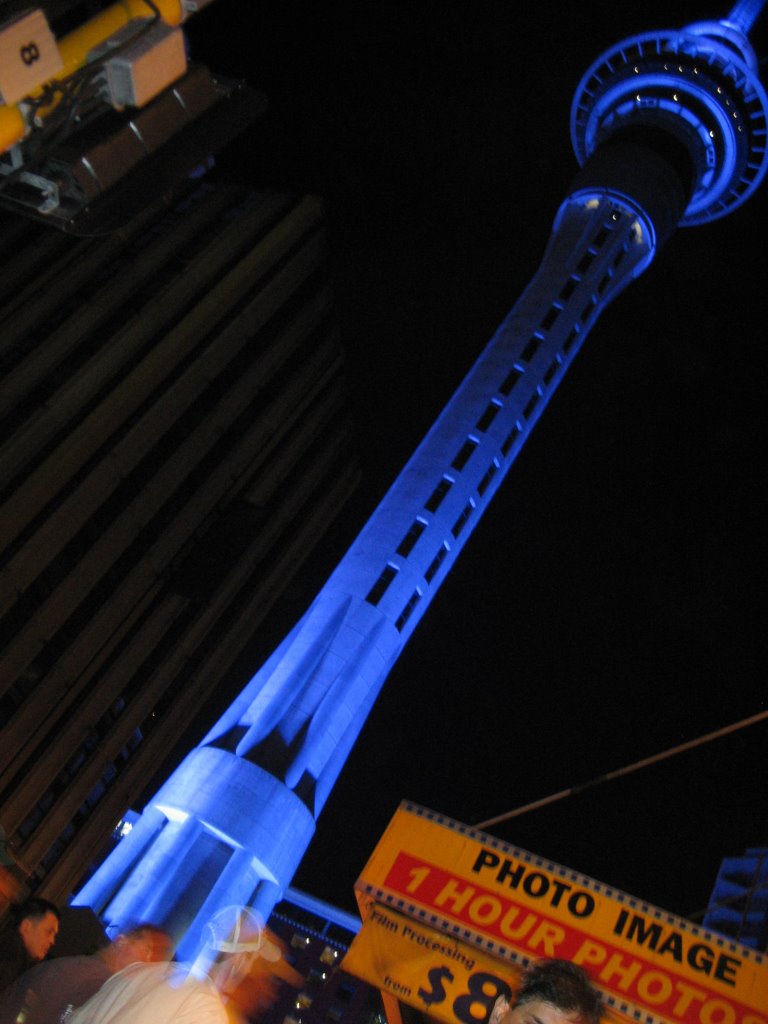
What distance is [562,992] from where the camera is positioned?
5.34 m

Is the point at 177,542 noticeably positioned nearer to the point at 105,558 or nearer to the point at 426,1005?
the point at 105,558

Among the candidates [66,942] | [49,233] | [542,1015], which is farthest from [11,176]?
[49,233]

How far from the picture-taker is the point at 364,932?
9102 mm

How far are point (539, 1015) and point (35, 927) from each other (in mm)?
5177

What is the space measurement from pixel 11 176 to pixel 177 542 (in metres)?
29.3

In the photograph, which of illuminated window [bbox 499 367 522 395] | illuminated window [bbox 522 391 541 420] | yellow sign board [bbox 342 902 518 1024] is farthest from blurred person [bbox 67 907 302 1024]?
illuminated window [bbox 522 391 541 420]

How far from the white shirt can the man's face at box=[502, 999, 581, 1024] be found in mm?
2054

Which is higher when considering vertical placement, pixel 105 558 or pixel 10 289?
pixel 10 289

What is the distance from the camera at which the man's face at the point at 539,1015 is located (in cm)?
520

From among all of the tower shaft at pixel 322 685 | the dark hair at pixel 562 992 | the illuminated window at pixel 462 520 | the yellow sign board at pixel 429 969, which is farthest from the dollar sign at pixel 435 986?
the illuminated window at pixel 462 520

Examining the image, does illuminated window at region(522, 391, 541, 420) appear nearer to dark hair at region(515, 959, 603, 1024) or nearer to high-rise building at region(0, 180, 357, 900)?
high-rise building at region(0, 180, 357, 900)

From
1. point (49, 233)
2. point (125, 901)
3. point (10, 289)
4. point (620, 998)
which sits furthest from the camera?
→ point (49, 233)

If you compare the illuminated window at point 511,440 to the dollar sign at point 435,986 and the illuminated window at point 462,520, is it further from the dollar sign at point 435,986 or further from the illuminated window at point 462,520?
the dollar sign at point 435,986

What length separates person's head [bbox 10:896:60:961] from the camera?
26.5 feet
